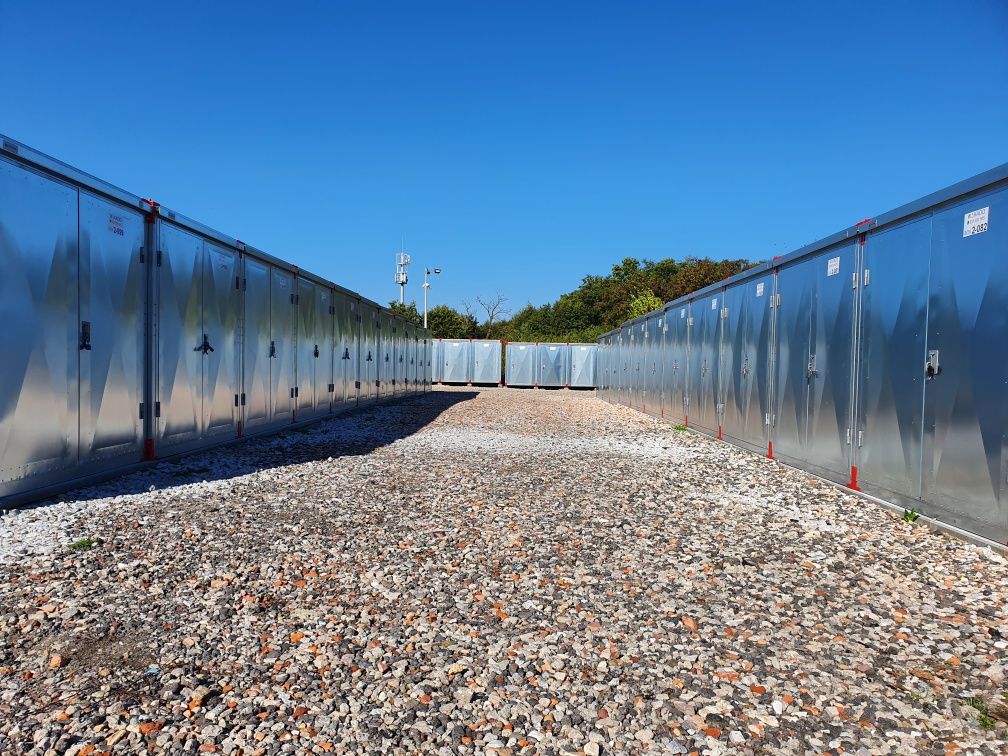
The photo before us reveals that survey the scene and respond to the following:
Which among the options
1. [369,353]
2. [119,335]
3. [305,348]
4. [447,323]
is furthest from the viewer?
[447,323]

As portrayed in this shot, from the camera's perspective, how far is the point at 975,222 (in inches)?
191

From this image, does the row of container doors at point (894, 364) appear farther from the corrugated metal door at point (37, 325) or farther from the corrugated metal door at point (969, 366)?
the corrugated metal door at point (37, 325)

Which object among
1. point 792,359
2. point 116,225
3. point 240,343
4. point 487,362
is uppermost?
point 116,225

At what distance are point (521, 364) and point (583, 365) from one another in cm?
345

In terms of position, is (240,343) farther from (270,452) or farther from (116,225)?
(116,225)

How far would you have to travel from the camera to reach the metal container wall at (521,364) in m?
33.7


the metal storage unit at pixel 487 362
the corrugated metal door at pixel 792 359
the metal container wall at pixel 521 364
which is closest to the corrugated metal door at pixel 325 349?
the corrugated metal door at pixel 792 359

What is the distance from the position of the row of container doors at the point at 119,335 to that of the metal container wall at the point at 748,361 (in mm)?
7987

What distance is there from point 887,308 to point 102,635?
673 cm

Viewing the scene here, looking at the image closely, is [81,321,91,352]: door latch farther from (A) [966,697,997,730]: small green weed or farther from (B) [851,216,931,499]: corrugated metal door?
(B) [851,216,931,499]: corrugated metal door

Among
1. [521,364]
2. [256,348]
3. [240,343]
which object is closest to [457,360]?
[521,364]

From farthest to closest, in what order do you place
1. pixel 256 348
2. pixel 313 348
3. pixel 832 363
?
pixel 313 348, pixel 256 348, pixel 832 363

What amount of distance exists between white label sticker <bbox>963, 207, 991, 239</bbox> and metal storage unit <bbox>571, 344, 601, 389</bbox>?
2836 centimetres

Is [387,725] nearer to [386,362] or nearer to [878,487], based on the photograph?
[878,487]
